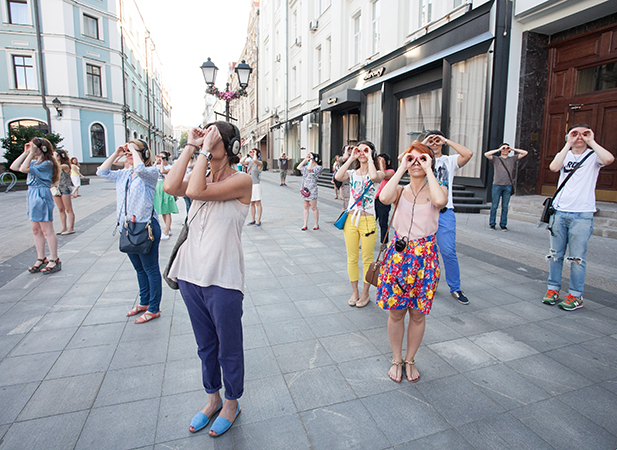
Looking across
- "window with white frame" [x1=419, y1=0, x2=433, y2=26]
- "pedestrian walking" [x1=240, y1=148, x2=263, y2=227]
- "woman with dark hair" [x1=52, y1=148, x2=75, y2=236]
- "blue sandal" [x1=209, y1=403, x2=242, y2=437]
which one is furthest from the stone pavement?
"window with white frame" [x1=419, y1=0, x2=433, y2=26]

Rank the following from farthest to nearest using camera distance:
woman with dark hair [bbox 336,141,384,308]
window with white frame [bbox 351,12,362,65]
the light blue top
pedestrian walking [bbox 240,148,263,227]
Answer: window with white frame [bbox 351,12,362,65]
pedestrian walking [bbox 240,148,263,227]
woman with dark hair [bbox 336,141,384,308]
the light blue top

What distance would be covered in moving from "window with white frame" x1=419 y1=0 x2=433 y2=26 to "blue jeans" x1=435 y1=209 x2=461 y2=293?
11040mm

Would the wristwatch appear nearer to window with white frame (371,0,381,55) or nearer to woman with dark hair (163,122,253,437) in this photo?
woman with dark hair (163,122,253,437)

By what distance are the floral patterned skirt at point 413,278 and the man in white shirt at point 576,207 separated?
2.41 meters

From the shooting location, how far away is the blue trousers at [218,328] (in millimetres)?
2215

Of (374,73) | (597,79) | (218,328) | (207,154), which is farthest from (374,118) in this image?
(218,328)

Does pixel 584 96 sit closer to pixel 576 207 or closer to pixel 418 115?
pixel 418 115

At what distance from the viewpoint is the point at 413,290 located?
273 cm

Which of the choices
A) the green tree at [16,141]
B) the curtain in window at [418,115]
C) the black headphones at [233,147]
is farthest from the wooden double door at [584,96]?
the green tree at [16,141]

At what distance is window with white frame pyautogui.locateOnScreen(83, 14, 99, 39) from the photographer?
92.8 ft

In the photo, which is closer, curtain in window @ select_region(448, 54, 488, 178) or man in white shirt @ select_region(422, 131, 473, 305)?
man in white shirt @ select_region(422, 131, 473, 305)

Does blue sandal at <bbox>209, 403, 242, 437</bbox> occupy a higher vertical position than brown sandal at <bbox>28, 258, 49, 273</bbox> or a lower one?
lower

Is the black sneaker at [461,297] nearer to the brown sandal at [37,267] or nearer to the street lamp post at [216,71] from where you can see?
the brown sandal at [37,267]

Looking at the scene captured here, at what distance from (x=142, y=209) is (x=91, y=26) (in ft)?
109
